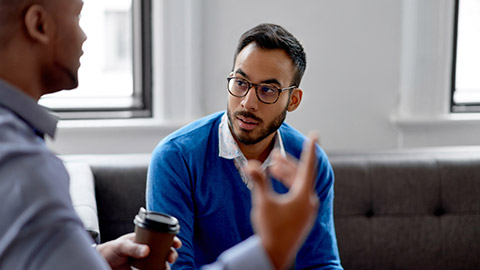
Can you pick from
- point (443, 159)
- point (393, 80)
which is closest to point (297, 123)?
point (393, 80)

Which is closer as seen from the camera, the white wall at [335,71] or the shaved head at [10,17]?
the shaved head at [10,17]

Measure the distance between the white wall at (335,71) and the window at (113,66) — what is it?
0.12 meters

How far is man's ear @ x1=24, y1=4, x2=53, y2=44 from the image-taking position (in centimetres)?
76

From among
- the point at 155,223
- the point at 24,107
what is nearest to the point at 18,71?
the point at 24,107

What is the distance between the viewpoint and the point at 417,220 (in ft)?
8.06

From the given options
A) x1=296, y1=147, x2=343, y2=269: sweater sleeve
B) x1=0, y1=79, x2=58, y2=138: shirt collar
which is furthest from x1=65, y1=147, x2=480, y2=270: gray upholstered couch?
x1=0, y1=79, x2=58, y2=138: shirt collar

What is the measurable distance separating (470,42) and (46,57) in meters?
2.72

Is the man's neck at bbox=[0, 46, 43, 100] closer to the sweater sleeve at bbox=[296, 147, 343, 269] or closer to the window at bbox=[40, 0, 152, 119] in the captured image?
the sweater sleeve at bbox=[296, 147, 343, 269]

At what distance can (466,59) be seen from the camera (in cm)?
308

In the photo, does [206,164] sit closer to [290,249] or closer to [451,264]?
[290,249]

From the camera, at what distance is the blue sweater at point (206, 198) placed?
1.78m

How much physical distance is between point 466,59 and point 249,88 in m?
1.72

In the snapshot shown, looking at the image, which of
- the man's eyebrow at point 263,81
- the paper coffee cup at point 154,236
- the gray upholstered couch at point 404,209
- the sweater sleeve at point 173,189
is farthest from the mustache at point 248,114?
the paper coffee cup at point 154,236

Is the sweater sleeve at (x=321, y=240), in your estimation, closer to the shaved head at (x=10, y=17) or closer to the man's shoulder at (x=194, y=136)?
the man's shoulder at (x=194, y=136)
